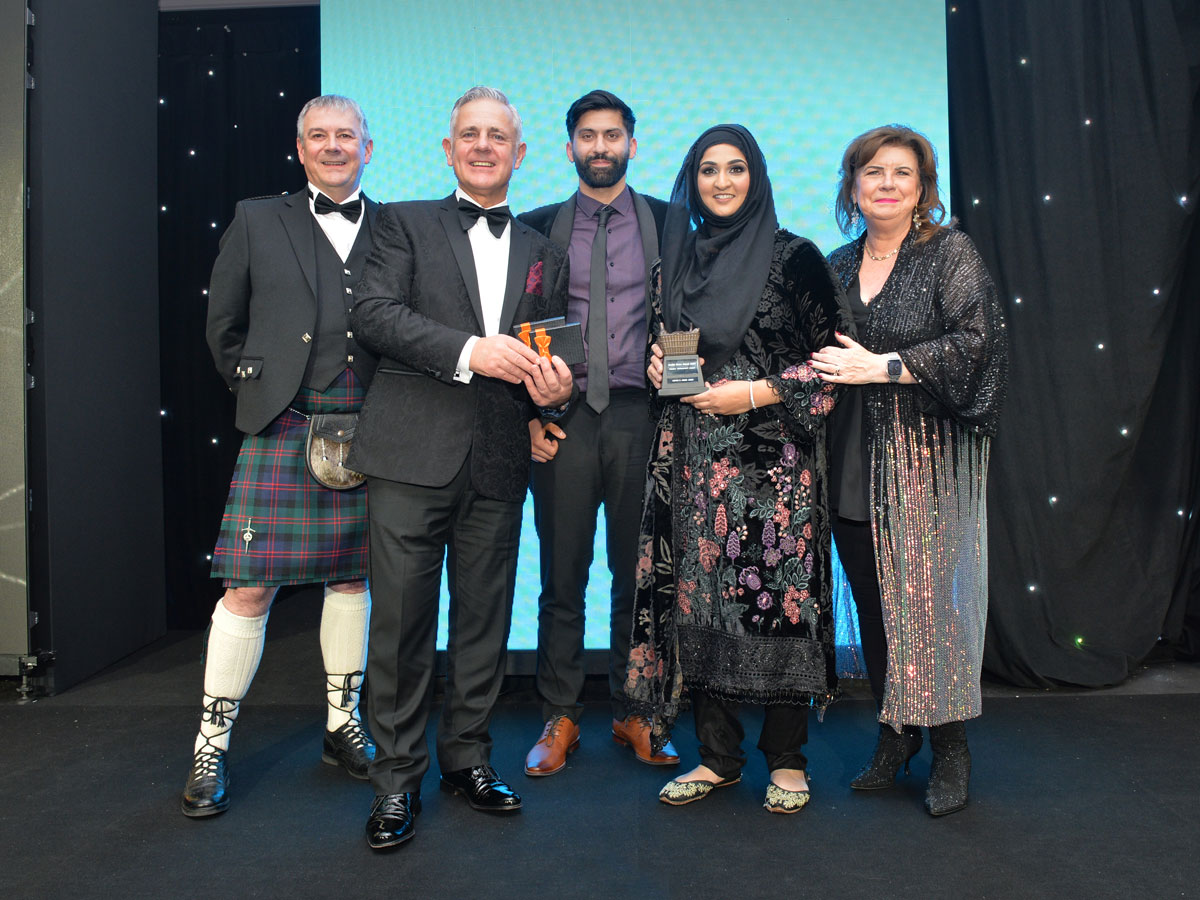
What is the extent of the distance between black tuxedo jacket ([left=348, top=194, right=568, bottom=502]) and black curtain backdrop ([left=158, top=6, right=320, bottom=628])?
235 cm

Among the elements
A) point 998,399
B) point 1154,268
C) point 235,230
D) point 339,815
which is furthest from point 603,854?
point 1154,268

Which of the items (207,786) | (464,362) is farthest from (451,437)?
(207,786)

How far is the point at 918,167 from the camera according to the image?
2.23m

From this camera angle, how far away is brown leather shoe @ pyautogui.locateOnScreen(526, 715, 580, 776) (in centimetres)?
244

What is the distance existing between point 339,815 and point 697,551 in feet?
3.52

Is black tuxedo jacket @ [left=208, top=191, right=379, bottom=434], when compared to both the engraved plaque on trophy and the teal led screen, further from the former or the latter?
the teal led screen

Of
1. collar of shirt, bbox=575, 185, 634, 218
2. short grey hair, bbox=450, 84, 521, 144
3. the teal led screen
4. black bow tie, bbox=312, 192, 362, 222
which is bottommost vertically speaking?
black bow tie, bbox=312, 192, 362, 222

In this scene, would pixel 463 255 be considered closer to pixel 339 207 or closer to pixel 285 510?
pixel 339 207

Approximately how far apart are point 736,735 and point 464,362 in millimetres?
1154

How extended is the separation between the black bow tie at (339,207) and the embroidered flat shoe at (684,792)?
65.4 inches

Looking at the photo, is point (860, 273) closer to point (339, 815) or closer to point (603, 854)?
point (603, 854)

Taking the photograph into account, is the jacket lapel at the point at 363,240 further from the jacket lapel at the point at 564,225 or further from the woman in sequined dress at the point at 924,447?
the woman in sequined dress at the point at 924,447

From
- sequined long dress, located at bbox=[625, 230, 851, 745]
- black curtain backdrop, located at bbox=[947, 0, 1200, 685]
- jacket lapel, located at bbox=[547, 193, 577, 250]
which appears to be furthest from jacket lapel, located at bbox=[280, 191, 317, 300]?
black curtain backdrop, located at bbox=[947, 0, 1200, 685]

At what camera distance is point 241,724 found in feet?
9.54
